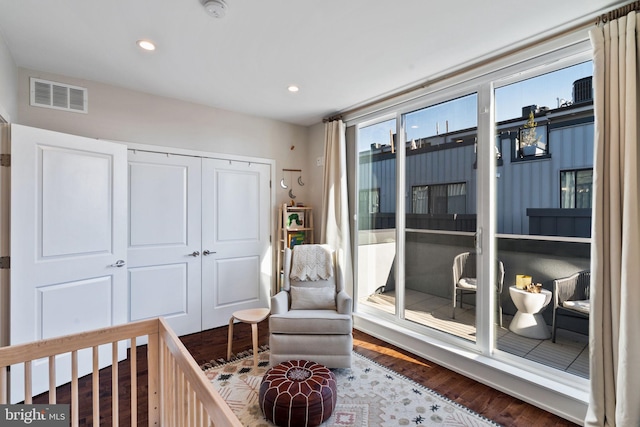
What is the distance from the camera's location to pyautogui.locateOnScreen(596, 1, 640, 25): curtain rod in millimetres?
1741

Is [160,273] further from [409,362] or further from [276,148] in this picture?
Answer: [409,362]

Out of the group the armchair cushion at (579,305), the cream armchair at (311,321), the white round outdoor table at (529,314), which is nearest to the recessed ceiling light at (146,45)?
the cream armchair at (311,321)

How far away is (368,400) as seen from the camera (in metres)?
2.22

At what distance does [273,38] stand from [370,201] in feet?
6.75

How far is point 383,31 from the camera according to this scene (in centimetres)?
208

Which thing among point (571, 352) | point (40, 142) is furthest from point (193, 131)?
point (571, 352)

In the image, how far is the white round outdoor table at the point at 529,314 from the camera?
7.76 ft

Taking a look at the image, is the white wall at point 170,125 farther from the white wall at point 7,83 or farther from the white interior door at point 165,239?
the white interior door at point 165,239

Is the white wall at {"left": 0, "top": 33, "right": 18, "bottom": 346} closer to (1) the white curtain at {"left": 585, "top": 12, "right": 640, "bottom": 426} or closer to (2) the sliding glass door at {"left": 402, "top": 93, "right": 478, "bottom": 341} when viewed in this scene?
(2) the sliding glass door at {"left": 402, "top": 93, "right": 478, "bottom": 341}

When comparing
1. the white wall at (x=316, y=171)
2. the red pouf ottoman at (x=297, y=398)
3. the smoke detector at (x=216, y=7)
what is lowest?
the red pouf ottoman at (x=297, y=398)

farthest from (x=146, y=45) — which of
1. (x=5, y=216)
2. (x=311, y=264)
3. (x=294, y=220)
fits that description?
(x=294, y=220)

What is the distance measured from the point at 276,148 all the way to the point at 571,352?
3.58 meters

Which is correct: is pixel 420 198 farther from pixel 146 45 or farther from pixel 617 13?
pixel 146 45

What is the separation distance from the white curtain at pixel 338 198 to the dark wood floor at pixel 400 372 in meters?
0.99
